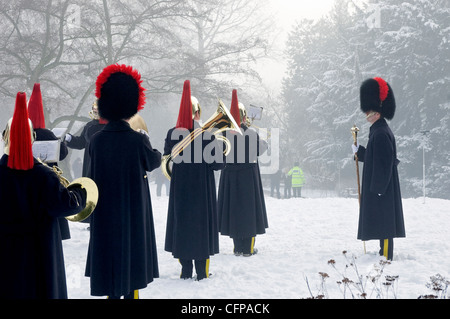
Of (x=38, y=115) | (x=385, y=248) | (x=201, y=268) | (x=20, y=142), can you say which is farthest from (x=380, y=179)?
(x=20, y=142)

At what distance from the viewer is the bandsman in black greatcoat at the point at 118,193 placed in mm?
4562

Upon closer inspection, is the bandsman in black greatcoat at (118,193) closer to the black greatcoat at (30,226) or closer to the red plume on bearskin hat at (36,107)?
the black greatcoat at (30,226)

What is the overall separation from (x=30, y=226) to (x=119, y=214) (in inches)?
44.4

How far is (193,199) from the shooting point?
19.8 feet

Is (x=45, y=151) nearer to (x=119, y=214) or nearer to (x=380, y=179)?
(x=119, y=214)

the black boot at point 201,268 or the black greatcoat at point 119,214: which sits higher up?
the black greatcoat at point 119,214

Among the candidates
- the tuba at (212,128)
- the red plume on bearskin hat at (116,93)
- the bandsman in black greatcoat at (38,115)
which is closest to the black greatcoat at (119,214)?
the red plume on bearskin hat at (116,93)

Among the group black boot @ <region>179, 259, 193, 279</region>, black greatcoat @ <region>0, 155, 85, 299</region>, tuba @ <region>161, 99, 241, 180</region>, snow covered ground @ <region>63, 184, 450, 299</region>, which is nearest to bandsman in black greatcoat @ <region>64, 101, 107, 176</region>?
snow covered ground @ <region>63, 184, 450, 299</region>

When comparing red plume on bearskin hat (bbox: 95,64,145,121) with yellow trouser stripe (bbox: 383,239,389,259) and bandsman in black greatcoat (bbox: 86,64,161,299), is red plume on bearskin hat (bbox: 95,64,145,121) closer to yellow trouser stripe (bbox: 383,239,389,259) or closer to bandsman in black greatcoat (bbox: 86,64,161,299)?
bandsman in black greatcoat (bbox: 86,64,161,299)

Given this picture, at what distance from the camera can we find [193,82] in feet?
58.2

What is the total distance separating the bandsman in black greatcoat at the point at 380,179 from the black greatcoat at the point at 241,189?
61.7 inches

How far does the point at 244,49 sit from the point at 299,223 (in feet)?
29.8
